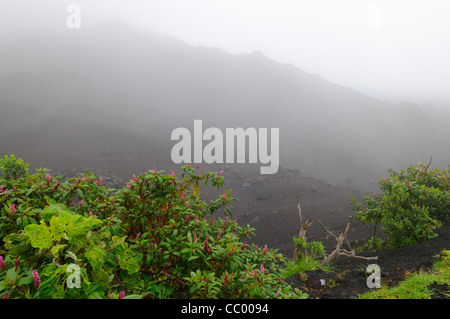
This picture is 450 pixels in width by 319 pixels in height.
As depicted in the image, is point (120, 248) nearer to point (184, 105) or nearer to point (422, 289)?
point (422, 289)

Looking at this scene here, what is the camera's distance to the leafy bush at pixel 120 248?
1.31 metres

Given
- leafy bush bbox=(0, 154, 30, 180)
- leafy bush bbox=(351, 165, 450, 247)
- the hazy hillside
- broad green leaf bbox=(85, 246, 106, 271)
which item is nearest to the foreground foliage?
leafy bush bbox=(351, 165, 450, 247)

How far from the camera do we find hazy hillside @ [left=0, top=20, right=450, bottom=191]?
2668cm

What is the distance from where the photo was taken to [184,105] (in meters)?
45.3

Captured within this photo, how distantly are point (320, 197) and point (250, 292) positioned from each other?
52.8 ft

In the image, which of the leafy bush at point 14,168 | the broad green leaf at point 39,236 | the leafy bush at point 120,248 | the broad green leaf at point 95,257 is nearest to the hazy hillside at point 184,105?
the leafy bush at point 14,168

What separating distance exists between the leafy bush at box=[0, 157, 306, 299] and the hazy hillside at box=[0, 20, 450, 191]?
19.1m

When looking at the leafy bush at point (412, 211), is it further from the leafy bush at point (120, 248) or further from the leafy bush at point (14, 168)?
the leafy bush at point (14, 168)

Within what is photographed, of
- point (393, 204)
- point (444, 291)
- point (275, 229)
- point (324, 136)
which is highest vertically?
point (324, 136)

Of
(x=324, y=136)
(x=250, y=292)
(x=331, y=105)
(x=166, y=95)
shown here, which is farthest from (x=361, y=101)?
(x=250, y=292)

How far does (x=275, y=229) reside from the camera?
39.8 ft

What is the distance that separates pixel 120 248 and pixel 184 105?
150 ft
